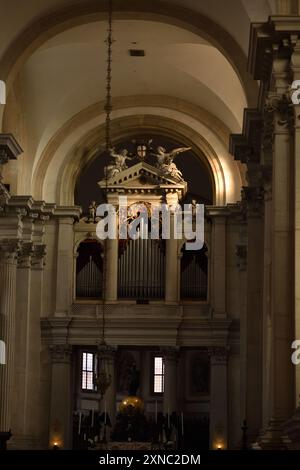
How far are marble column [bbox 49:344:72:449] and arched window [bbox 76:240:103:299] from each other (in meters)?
1.82

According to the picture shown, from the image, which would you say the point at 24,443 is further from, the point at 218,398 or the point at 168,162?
the point at 168,162

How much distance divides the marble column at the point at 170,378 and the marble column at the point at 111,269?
7.32 ft

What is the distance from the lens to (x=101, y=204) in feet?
117

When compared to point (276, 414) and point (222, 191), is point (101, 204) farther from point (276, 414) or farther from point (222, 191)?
point (276, 414)

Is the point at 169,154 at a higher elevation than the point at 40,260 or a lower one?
higher

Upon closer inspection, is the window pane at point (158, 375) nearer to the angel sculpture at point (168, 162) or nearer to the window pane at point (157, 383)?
the window pane at point (157, 383)

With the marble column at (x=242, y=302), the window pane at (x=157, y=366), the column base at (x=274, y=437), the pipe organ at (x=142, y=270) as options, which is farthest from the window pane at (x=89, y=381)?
the column base at (x=274, y=437)

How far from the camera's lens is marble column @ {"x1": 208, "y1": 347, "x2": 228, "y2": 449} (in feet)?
110

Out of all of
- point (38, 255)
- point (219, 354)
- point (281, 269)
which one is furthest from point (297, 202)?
point (38, 255)

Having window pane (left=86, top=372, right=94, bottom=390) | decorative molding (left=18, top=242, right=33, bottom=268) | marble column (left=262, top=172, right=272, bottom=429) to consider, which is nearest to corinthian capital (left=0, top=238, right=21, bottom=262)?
decorative molding (left=18, top=242, right=33, bottom=268)

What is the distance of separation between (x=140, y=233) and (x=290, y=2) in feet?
46.8

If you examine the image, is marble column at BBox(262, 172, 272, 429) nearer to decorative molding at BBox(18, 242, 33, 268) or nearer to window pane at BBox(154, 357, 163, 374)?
decorative molding at BBox(18, 242, 33, 268)
